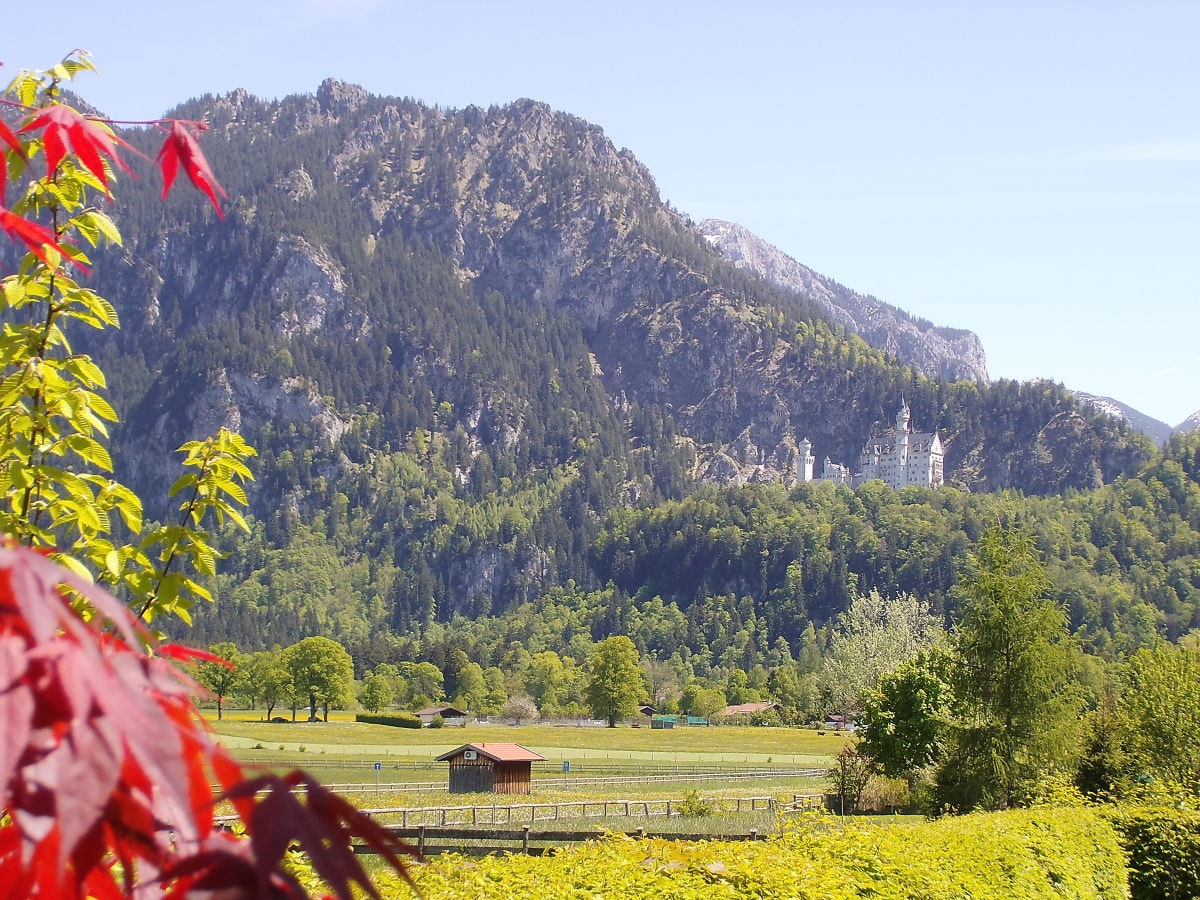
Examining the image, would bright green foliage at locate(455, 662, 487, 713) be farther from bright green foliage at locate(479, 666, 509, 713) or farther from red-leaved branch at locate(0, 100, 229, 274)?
red-leaved branch at locate(0, 100, 229, 274)

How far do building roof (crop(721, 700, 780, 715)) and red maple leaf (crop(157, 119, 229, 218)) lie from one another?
4791 inches

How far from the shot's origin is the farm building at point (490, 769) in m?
46.9

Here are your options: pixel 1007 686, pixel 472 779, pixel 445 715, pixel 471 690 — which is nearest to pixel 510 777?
pixel 472 779

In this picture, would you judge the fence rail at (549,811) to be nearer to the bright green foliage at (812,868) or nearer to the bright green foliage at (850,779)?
the bright green foliage at (850,779)

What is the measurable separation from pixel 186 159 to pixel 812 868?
6.07 meters

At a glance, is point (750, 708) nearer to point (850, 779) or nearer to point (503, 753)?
point (503, 753)

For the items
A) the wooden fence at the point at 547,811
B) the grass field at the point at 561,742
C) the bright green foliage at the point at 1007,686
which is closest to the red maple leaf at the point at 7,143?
the bright green foliage at the point at 1007,686

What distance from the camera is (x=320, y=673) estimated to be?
109 m

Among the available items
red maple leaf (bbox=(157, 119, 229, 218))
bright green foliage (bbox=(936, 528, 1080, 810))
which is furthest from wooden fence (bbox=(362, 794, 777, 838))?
red maple leaf (bbox=(157, 119, 229, 218))

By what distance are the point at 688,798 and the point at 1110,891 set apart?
23998mm

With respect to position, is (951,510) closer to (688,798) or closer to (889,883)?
(688,798)

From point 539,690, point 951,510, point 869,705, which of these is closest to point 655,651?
point 539,690

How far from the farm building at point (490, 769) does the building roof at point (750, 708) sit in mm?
76079

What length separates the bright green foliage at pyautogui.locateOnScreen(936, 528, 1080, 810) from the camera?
28.0m
